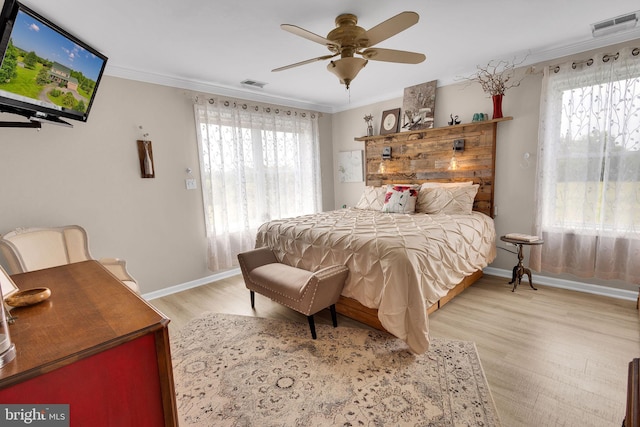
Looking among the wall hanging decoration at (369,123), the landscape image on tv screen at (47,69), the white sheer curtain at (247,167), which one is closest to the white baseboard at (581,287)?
the wall hanging decoration at (369,123)

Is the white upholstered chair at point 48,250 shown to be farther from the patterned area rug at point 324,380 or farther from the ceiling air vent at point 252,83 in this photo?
the ceiling air vent at point 252,83

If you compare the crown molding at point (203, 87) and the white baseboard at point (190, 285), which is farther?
the white baseboard at point (190, 285)

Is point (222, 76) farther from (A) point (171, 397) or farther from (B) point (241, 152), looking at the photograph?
(A) point (171, 397)

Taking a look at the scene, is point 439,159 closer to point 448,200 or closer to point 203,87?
point 448,200

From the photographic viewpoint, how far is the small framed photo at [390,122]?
4.44 metres

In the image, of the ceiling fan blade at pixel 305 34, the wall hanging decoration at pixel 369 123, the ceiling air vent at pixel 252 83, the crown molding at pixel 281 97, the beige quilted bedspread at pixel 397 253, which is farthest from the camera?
the wall hanging decoration at pixel 369 123

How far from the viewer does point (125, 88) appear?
10.3 ft

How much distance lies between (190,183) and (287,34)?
2109 mm

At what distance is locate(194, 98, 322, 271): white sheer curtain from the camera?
3816mm

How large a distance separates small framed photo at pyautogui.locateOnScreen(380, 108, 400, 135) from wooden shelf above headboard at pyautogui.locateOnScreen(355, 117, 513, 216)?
0.35 ft

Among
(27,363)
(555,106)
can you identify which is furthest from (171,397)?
(555,106)

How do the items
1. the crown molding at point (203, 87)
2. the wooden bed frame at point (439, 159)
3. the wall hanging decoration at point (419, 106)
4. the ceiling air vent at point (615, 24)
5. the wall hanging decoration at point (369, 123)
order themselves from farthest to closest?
the wall hanging decoration at point (369, 123) → the wall hanging decoration at point (419, 106) → the wooden bed frame at point (439, 159) → the crown molding at point (203, 87) → the ceiling air vent at point (615, 24)

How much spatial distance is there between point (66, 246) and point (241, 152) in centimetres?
216

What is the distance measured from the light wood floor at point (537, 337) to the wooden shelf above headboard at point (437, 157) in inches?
48.6
